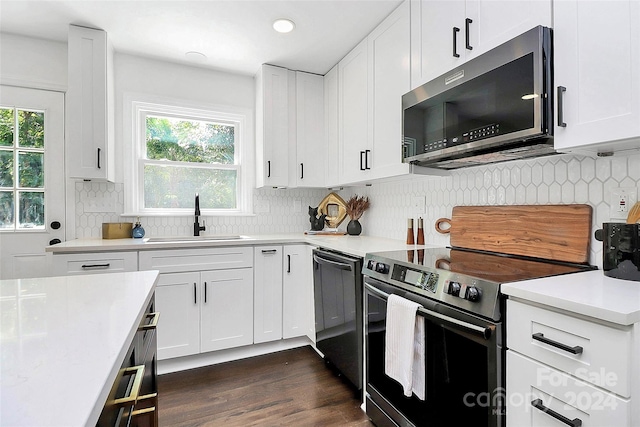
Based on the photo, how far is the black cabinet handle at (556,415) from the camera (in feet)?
2.86

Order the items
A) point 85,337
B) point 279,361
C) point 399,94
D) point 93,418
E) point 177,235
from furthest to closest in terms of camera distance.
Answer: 1. point 177,235
2. point 279,361
3. point 399,94
4. point 85,337
5. point 93,418

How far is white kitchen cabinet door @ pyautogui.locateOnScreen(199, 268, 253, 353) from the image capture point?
242cm

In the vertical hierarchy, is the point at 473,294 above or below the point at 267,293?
above

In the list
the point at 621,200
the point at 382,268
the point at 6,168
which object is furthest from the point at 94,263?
the point at 621,200

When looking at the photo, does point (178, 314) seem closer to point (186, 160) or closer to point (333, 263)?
point (333, 263)

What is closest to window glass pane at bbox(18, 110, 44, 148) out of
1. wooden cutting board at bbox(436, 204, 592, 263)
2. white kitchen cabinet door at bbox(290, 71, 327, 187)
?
white kitchen cabinet door at bbox(290, 71, 327, 187)

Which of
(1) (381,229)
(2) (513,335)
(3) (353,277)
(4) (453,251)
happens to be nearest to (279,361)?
(3) (353,277)

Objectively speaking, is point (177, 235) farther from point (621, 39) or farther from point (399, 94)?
point (621, 39)

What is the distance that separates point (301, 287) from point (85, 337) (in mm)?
2109

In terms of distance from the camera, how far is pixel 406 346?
140 cm

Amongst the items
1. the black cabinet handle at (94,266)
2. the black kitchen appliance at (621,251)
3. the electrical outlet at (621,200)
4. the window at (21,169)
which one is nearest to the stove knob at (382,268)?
the black kitchen appliance at (621,251)

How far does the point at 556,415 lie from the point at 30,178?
11.3ft

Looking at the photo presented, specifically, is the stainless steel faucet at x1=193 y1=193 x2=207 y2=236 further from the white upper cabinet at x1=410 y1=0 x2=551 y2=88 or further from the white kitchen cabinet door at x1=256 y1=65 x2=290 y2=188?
the white upper cabinet at x1=410 y1=0 x2=551 y2=88

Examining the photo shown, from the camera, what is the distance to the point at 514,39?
1.32 meters
